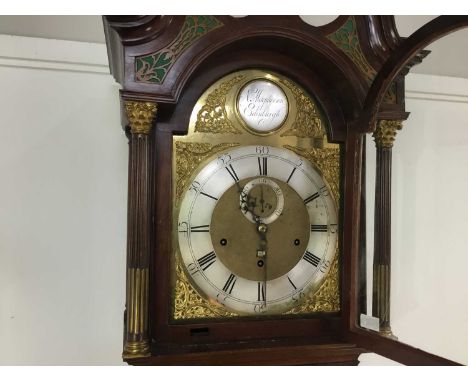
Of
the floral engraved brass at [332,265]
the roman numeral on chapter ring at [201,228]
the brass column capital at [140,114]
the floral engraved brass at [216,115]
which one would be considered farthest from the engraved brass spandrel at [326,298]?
the brass column capital at [140,114]

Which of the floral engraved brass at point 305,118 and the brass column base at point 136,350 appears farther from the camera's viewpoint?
the floral engraved brass at point 305,118

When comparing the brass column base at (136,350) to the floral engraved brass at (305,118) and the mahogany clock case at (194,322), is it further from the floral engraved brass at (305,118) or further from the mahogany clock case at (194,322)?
the floral engraved brass at (305,118)

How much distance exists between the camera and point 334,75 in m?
0.84

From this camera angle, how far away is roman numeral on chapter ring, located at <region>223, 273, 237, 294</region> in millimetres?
816

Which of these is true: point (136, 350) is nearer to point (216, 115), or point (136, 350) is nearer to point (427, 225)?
point (216, 115)

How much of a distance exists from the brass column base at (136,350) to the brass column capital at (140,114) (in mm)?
360

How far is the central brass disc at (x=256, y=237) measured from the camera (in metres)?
0.82

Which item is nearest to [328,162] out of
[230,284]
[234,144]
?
[234,144]

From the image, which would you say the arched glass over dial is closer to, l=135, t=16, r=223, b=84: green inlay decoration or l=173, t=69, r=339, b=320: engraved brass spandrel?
l=173, t=69, r=339, b=320: engraved brass spandrel

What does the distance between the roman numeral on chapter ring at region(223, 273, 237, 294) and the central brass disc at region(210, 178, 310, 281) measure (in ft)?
0.04

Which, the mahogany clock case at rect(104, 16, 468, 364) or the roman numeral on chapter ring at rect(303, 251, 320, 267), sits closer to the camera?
the mahogany clock case at rect(104, 16, 468, 364)

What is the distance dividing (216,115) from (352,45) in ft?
0.98

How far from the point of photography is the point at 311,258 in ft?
2.83

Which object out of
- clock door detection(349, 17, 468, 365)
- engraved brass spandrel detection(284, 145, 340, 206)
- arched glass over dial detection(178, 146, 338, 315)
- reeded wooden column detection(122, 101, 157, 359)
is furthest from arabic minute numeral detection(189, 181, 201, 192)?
clock door detection(349, 17, 468, 365)
